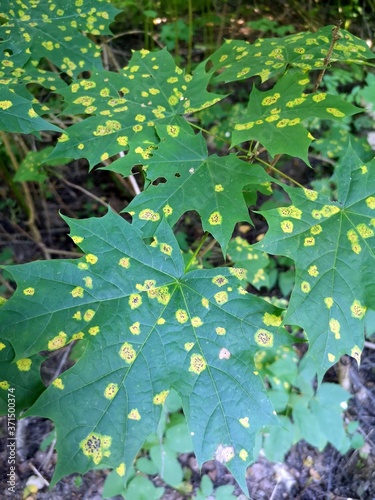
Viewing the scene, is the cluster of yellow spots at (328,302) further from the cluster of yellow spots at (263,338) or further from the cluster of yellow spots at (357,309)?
the cluster of yellow spots at (263,338)

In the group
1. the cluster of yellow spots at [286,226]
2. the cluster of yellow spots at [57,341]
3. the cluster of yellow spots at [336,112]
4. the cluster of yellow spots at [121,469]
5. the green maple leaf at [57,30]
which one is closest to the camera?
the cluster of yellow spots at [121,469]

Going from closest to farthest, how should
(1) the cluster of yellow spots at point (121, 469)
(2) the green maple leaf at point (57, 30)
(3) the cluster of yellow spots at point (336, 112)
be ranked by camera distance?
(1) the cluster of yellow spots at point (121, 469) → (3) the cluster of yellow spots at point (336, 112) → (2) the green maple leaf at point (57, 30)

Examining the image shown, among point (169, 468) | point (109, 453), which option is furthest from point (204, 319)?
point (169, 468)

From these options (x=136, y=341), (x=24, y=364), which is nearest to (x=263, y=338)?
(x=136, y=341)

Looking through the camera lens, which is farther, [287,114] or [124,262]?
[287,114]

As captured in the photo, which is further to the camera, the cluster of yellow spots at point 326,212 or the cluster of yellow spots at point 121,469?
the cluster of yellow spots at point 326,212

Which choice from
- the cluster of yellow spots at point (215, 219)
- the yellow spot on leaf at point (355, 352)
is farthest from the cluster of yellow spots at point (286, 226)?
the yellow spot on leaf at point (355, 352)

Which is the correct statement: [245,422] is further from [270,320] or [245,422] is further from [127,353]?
[127,353]

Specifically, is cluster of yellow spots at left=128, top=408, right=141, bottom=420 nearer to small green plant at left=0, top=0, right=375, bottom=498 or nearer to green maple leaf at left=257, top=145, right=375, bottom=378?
small green plant at left=0, top=0, right=375, bottom=498
